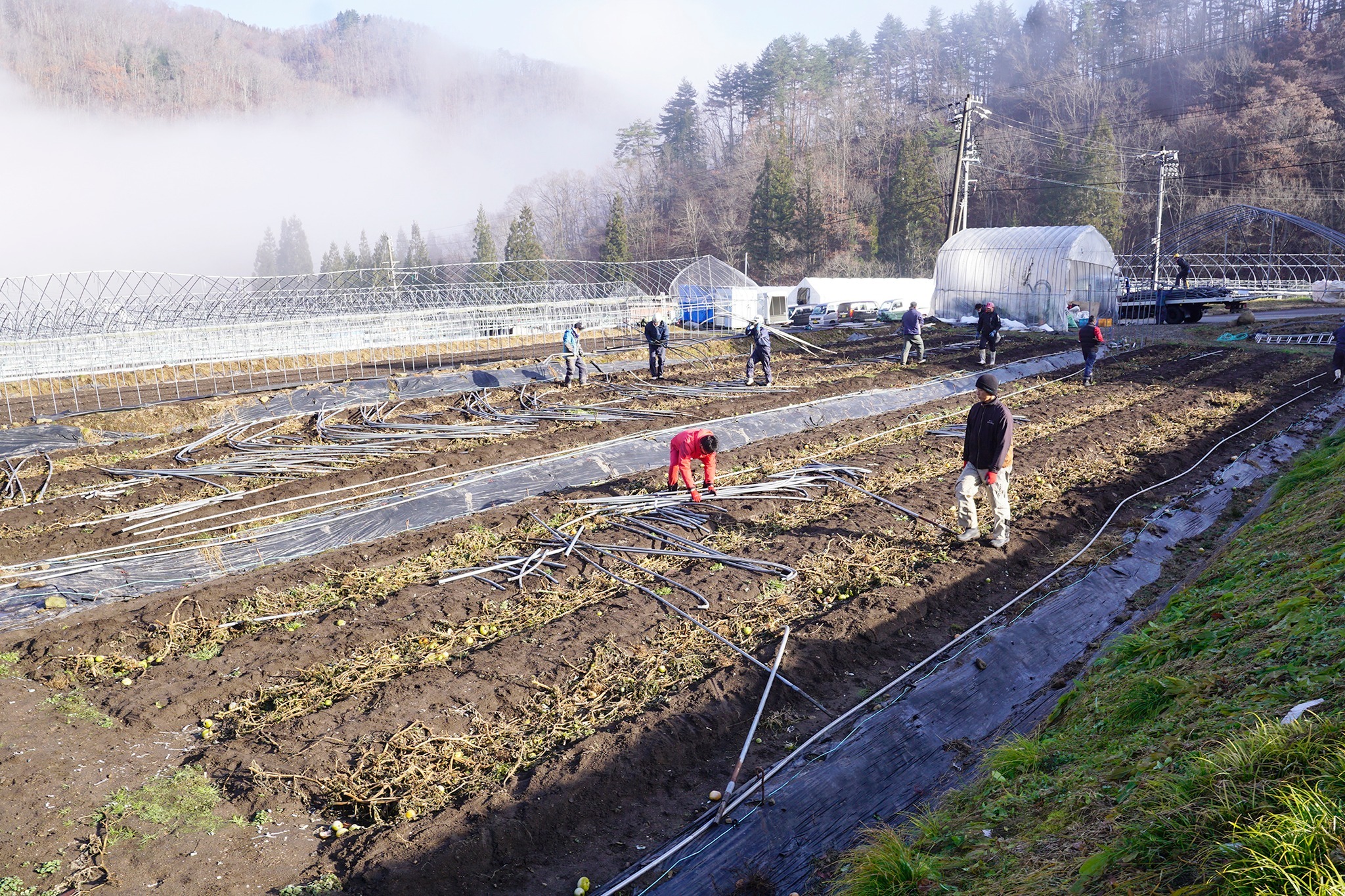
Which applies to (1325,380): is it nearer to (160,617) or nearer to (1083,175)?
(160,617)

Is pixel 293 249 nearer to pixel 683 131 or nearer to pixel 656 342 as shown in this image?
pixel 683 131

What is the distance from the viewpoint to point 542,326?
3569cm

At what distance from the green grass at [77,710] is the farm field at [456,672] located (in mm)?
25

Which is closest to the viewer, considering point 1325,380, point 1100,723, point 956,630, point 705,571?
point 1100,723

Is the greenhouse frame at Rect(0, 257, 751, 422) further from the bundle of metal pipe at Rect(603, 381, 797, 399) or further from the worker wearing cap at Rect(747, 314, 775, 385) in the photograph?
the worker wearing cap at Rect(747, 314, 775, 385)

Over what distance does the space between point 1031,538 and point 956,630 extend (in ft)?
7.96

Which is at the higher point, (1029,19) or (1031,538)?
(1029,19)

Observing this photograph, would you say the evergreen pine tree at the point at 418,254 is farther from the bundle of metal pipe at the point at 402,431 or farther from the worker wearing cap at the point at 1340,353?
the worker wearing cap at the point at 1340,353

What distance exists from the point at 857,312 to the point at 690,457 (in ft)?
113

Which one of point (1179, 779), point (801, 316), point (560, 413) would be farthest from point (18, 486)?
point (801, 316)

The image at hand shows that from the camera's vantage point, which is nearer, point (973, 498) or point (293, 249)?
point (973, 498)

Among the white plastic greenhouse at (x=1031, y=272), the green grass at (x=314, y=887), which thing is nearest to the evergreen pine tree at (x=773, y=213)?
the white plastic greenhouse at (x=1031, y=272)

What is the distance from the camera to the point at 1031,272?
34.1 m

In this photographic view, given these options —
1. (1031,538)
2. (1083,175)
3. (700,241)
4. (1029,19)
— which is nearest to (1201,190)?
(1083,175)
